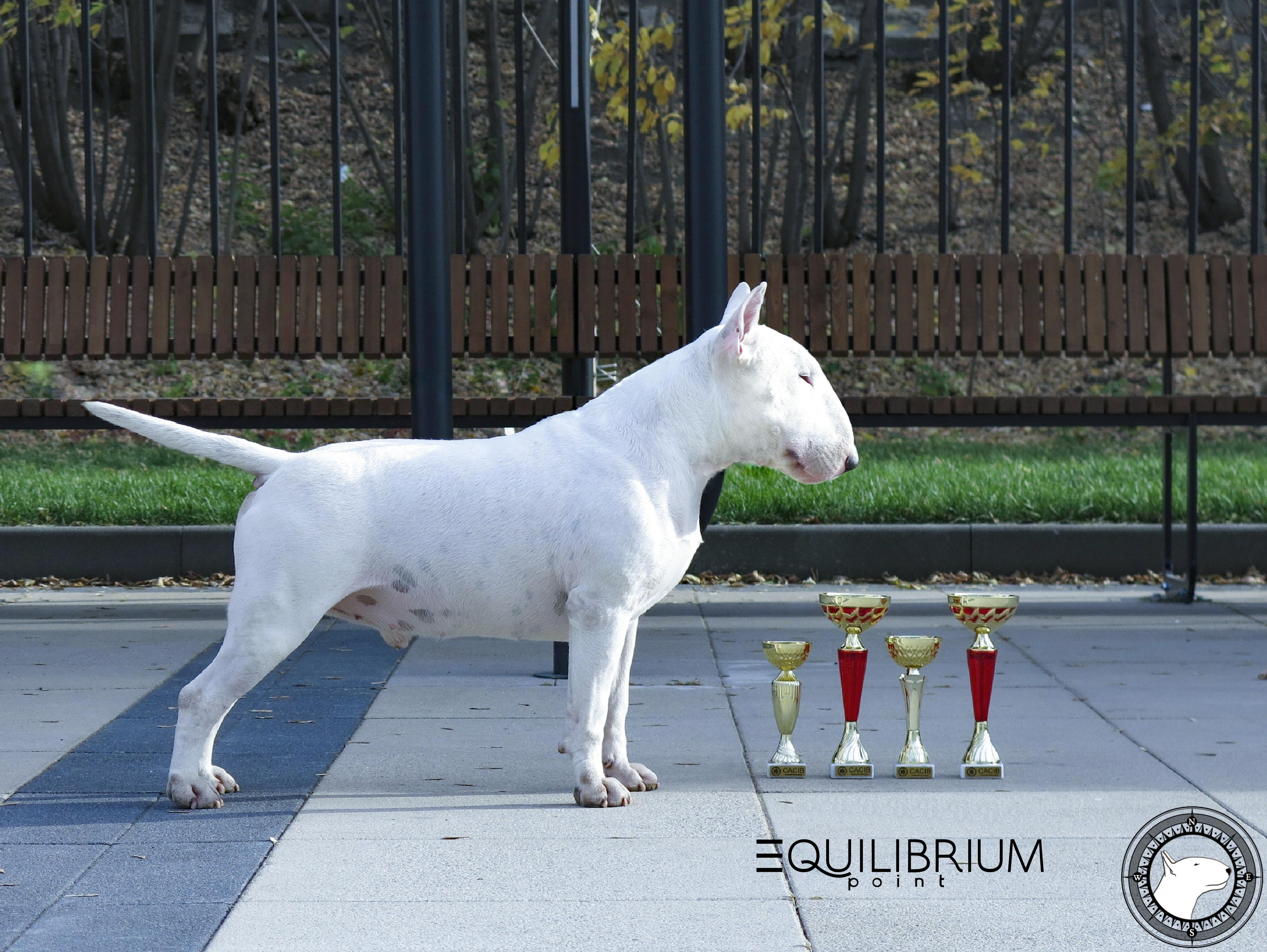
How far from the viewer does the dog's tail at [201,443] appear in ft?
13.0

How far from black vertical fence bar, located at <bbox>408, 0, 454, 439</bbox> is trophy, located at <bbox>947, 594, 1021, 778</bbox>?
2369 millimetres

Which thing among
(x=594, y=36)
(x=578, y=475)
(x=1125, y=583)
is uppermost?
(x=594, y=36)

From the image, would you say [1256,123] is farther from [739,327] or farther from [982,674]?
[739,327]

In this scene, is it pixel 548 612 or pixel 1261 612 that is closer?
pixel 548 612

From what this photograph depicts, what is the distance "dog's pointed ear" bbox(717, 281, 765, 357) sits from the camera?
396cm

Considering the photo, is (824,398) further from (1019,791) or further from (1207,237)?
(1207,237)

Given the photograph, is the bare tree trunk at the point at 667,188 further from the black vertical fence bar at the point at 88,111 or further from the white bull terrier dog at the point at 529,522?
the white bull terrier dog at the point at 529,522

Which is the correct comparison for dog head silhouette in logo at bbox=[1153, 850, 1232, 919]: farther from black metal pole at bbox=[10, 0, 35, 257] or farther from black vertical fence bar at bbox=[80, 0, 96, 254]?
black metal pole at bbox=[10, 0, 35, 257]

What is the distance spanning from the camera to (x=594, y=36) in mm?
10469

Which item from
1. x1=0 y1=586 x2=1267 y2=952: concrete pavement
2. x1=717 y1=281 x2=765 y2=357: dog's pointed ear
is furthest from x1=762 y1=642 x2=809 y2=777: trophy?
x1=717 y1=281 x2=765 y2=357: dog's pointed ear

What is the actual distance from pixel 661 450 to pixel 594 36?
7.03m

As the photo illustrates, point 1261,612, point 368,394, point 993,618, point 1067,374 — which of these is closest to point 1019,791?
point 993,618

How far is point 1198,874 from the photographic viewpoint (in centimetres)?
327

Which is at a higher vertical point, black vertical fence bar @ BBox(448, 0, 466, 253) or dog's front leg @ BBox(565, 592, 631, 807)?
black vertical fence bar @ BBox(448, 0, 466, 253)
